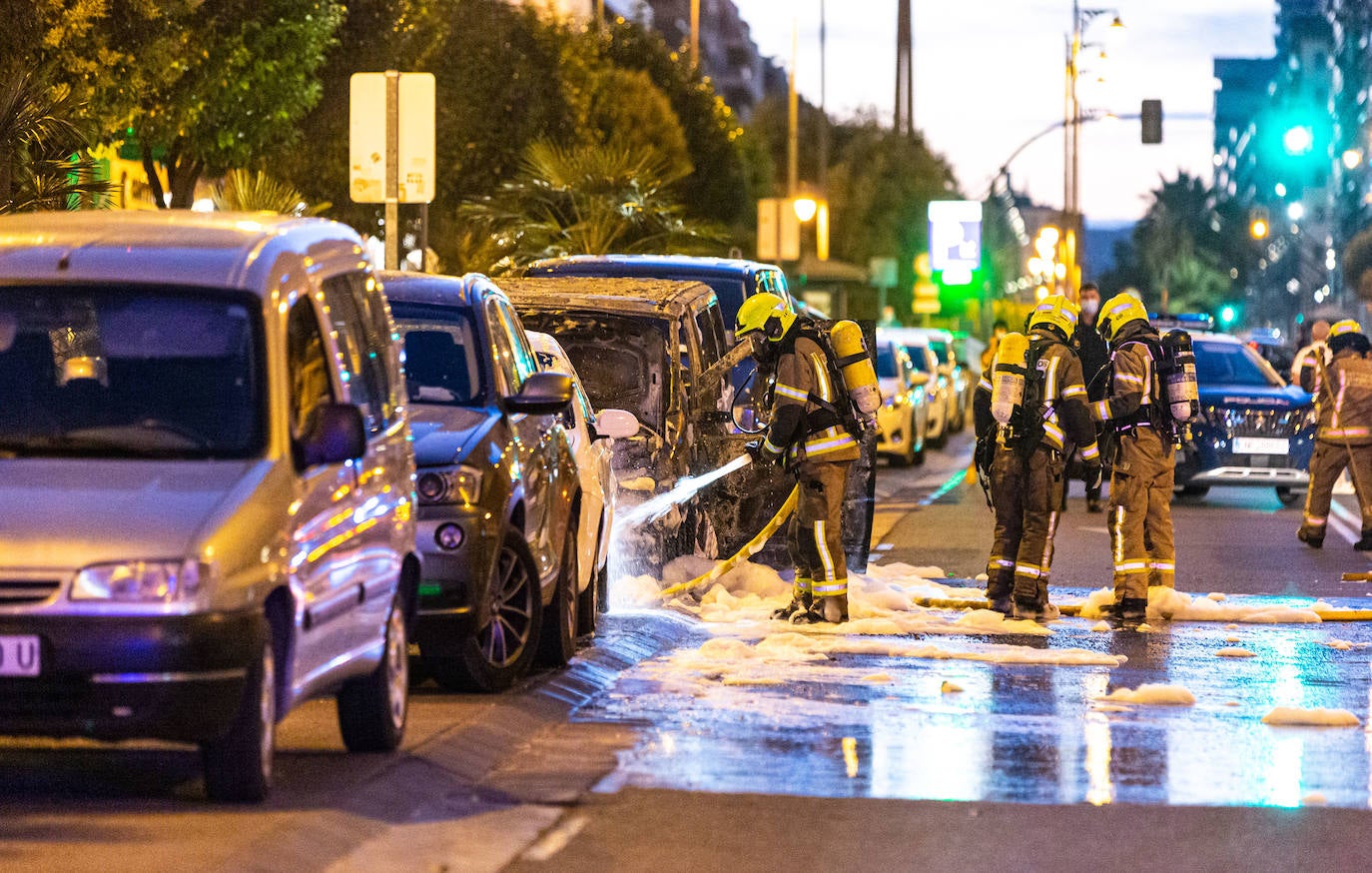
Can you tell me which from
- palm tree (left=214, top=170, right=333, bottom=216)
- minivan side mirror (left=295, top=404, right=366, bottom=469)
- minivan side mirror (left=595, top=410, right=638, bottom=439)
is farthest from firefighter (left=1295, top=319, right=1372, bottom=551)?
minivan side mirror (left=295, top=404, right=366, bottom=469)

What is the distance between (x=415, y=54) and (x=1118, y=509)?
18180mm

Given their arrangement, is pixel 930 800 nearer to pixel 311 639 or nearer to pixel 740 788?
pixel 740 788

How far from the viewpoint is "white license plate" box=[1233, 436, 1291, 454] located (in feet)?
79.6

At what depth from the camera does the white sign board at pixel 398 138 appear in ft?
49.2

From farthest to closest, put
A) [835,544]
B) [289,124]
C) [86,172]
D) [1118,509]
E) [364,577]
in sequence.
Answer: [289,124], [86,172], [1118,509], [835,544], [364,577]

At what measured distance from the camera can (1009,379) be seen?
1396cm

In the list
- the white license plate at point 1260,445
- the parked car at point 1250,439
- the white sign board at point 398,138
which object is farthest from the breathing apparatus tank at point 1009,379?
the white license plate at point 1260,445

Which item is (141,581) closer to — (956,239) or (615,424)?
(615,424)

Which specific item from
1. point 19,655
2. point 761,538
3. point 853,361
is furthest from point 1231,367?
point 19,655

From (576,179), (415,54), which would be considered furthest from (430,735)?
(415,54)

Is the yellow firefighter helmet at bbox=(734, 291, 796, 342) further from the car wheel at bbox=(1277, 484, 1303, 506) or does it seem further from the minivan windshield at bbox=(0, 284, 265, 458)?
the car wheel at bbox=(1277, 484, 1303, 506)

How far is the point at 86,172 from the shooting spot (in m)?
16.5

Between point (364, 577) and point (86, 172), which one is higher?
point (86, 172)

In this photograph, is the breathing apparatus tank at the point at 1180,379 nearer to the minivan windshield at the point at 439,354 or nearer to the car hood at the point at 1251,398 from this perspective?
the minivan windshield at the point at 439,354
